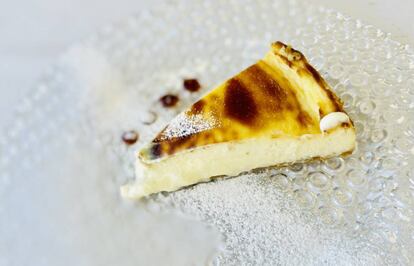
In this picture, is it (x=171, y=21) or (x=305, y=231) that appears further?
(x=171, y=21)

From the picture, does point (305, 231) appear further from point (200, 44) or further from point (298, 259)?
point (200, 44)

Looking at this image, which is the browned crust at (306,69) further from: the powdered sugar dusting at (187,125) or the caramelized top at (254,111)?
the powdered sugar dusting at (187,125)

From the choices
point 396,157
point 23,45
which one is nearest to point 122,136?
point 23,45

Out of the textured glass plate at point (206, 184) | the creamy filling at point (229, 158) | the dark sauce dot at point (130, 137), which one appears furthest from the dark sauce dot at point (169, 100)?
the creamy filling at point (229, 158)

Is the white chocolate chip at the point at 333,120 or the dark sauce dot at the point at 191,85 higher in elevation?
the dark sauce dot at the point at 191,85

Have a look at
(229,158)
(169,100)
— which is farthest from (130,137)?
(229,158)

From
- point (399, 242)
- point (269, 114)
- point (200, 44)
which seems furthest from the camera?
point (200, 44)

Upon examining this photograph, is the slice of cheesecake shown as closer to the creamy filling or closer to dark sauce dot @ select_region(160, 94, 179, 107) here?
the creamy filling
